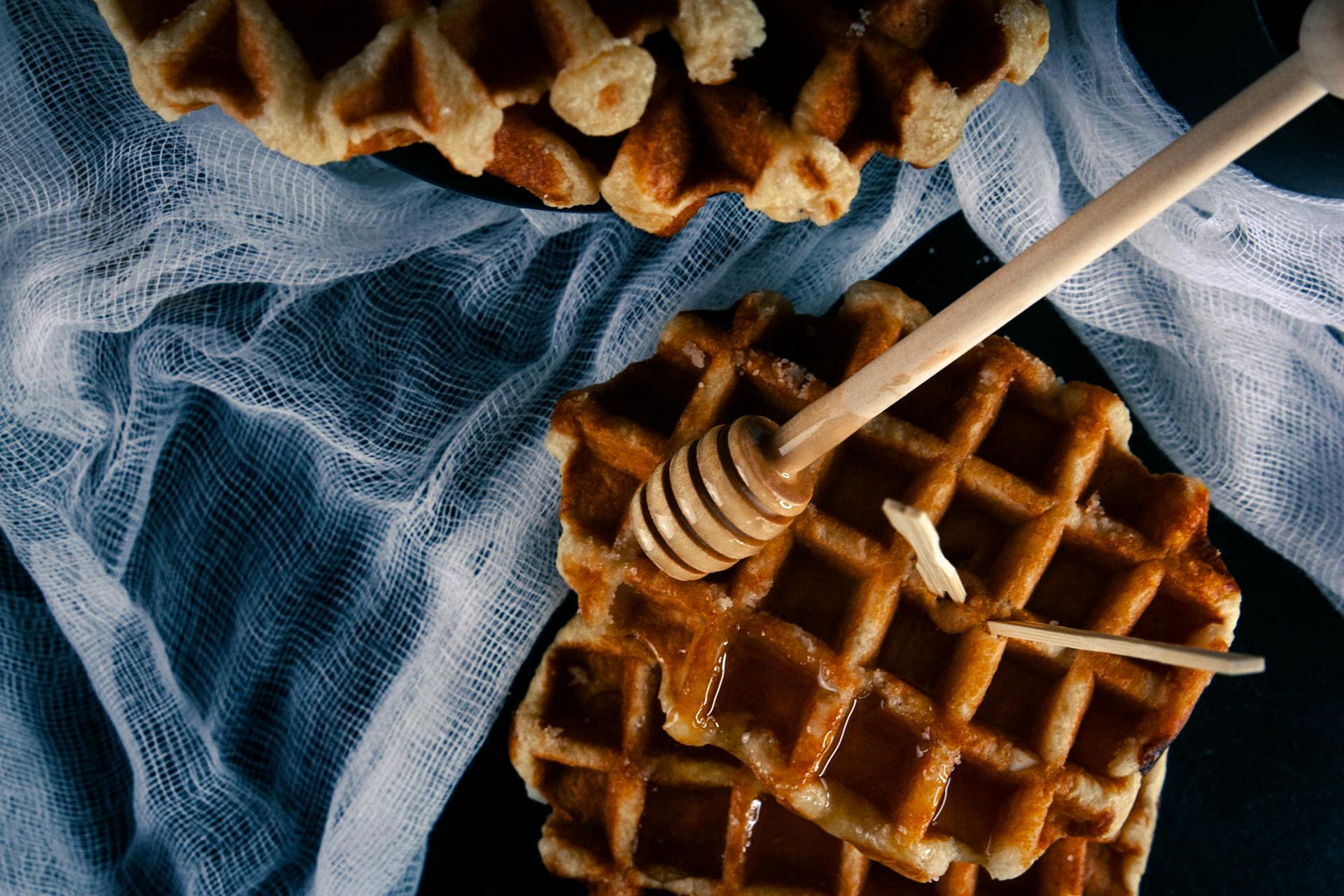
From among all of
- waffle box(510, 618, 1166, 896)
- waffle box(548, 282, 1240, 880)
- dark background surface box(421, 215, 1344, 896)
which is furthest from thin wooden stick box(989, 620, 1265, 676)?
dark background surface box(421, 215, 1344, 896)

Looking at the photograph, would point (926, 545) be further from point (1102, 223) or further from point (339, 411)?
point (339, 411)

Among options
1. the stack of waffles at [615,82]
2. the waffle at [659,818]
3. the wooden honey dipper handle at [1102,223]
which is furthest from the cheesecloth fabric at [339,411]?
the wooden honey dipper handle at [1102,223]

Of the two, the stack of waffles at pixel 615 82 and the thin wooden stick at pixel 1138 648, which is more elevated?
the stack of waffles at pixel 615 82

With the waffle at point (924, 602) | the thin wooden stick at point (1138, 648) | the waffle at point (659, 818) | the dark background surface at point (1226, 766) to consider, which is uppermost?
the thin wooden stick at point (1138, 648)

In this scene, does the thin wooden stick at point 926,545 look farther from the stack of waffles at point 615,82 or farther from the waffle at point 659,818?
the waffle at point 659,818

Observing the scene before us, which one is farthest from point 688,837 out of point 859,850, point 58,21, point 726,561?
point 58,21

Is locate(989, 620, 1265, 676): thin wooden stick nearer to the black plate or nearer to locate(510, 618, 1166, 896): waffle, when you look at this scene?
locate(510, 618, 1166, 896): waffle
